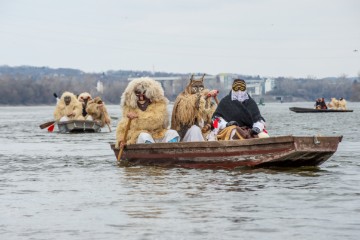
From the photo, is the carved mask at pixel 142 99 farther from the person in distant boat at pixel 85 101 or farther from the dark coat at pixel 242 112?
the person in distant boat at pixel 85 101

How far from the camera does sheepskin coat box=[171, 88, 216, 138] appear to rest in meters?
19.1

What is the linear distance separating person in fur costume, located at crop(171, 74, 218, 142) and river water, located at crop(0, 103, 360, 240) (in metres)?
1.26

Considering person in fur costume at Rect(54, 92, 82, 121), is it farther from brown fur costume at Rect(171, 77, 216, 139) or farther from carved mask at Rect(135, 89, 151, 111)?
brown fur costume at Rect(171, 77, 216, 139)

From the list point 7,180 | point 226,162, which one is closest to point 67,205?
point 7,180

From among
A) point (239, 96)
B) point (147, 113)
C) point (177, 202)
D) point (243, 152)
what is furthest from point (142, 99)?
point (177, 202)

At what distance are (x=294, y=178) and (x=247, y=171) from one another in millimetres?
1481

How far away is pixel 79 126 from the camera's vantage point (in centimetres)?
3784

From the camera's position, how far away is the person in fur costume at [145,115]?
1934 cm

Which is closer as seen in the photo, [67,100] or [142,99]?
[142,99]

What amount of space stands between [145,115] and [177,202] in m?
6.41

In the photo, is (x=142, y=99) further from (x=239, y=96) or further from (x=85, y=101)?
(x=85, y=101)

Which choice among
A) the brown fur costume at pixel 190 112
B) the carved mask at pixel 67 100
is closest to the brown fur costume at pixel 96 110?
the carved mask at pixel 67 100

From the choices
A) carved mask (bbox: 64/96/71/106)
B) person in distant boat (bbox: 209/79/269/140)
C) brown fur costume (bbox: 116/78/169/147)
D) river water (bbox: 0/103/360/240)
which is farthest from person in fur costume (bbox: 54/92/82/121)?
person in distant boat (bbox: 209/79/269/140)

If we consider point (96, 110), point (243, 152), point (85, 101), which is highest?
point (85, 101)
